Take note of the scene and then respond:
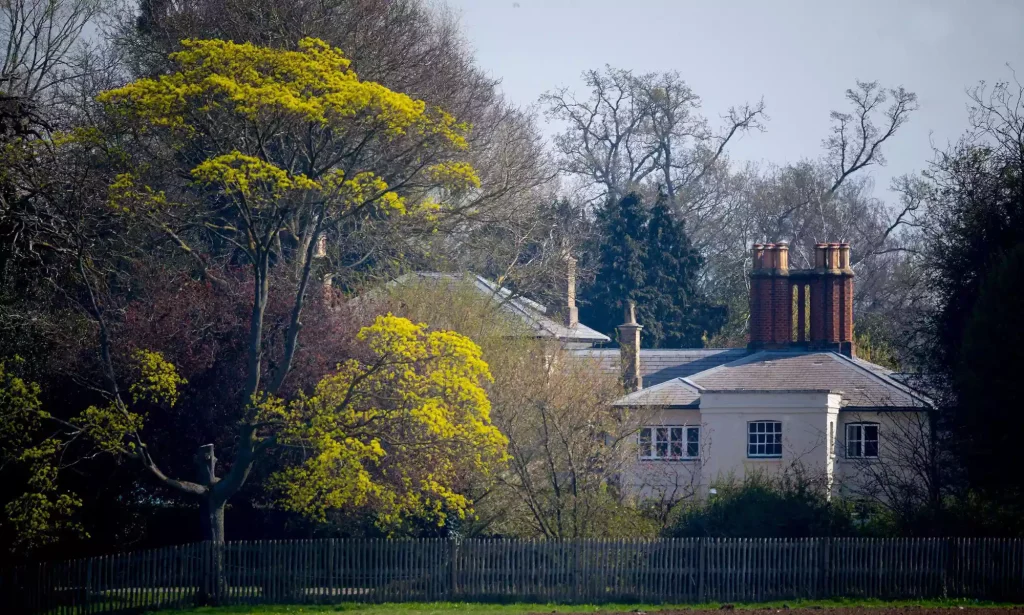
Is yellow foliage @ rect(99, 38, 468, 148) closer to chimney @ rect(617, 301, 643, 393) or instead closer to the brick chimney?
chimney @ rect(617, 301, 643, 393)

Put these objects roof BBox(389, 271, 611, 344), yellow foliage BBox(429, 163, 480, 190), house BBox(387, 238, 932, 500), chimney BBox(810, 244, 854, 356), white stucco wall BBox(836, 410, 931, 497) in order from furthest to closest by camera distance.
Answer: chimney BBox(810, 244, 854, 356), house BBox(387, 238, 932, 500), roof BBox(389, 271, 611, 344), white stucco wall BBox(836, 410, 931, 497), yellow foliage BBox(429, 163, 480, 190)

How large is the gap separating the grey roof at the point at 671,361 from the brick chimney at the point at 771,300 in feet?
3.40

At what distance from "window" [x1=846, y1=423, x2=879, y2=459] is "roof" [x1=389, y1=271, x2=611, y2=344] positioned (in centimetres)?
949

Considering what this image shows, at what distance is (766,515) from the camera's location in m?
29.7

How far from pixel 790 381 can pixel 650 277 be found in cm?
2138

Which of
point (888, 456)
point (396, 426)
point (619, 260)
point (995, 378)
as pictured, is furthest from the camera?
point (619, 260)

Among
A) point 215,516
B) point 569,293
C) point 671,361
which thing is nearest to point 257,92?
point 215,516

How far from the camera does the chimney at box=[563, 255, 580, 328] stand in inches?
1751

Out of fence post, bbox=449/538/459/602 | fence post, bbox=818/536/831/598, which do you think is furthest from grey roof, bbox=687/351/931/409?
fence post, bbox=449/538/459/602

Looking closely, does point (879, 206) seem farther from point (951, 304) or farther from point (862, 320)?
point (951, 304)

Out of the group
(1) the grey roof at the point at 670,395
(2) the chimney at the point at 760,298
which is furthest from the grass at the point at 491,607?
(2) the chimney at the point at 760,298

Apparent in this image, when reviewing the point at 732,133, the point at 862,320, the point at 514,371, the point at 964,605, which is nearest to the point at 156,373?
the point at 514,371

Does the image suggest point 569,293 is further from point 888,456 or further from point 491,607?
point 491,607

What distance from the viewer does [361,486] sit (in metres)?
26.0
